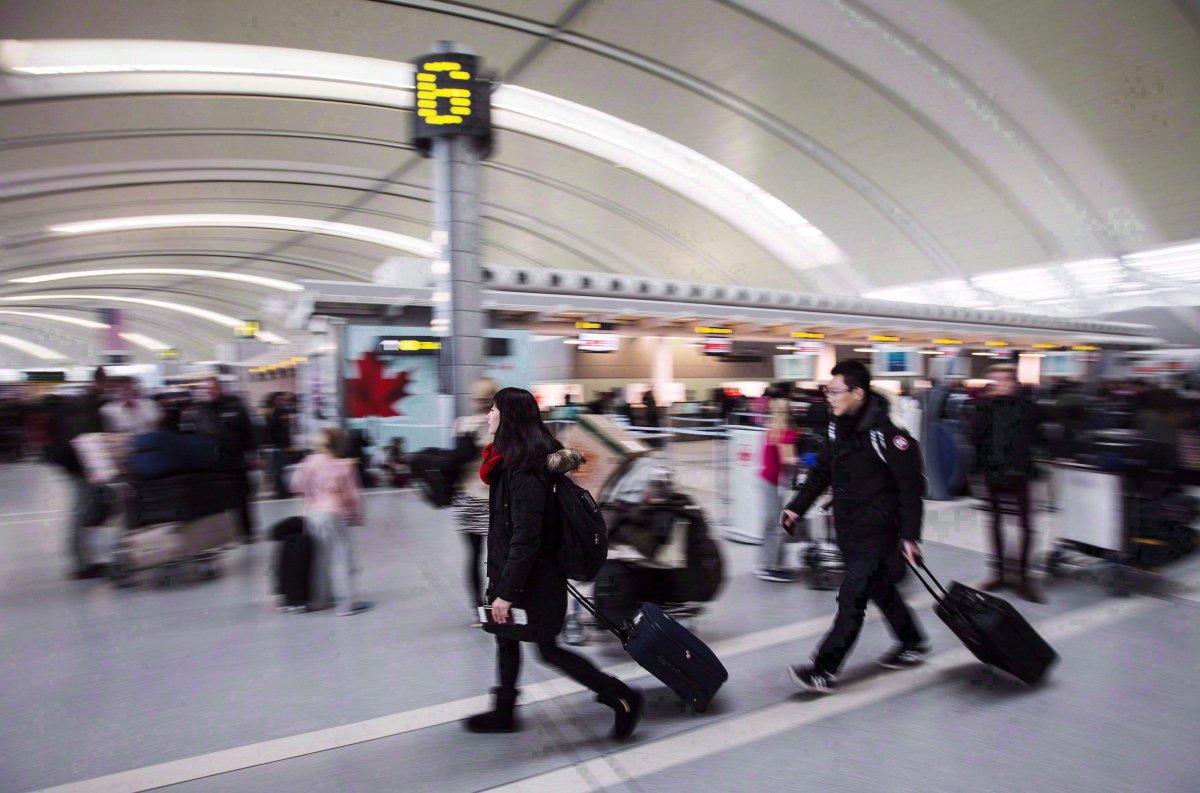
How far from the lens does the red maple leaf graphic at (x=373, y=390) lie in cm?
1068

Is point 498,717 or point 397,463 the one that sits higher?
point 397,463

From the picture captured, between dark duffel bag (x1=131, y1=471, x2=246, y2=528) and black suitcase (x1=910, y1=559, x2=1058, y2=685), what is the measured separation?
5.71m

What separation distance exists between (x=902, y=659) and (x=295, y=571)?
13.9 feet

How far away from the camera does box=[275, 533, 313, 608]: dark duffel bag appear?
5074mm

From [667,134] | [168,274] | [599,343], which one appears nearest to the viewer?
[599,343]


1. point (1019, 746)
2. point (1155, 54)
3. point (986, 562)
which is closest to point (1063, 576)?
point (986, 562)

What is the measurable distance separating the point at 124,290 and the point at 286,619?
5189 cm

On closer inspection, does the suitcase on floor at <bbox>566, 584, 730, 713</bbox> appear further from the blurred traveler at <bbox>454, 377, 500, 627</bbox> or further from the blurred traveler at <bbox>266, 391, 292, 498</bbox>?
the blurred traveler at <bbox>266, 391, 292, 498</bbox>

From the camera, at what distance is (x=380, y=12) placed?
58.3ft

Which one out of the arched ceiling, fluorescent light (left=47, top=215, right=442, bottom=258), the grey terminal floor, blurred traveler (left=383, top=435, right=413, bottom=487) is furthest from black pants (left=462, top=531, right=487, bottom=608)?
fluorescent light (left=47, top=215, right=442, bottom=258)

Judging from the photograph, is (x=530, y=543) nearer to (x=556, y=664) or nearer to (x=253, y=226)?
(x=556, y=664)

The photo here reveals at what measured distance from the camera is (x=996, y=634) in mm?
3434

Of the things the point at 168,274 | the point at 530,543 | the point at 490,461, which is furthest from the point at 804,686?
the point at 168,274

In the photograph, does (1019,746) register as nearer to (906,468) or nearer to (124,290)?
(906,468)
